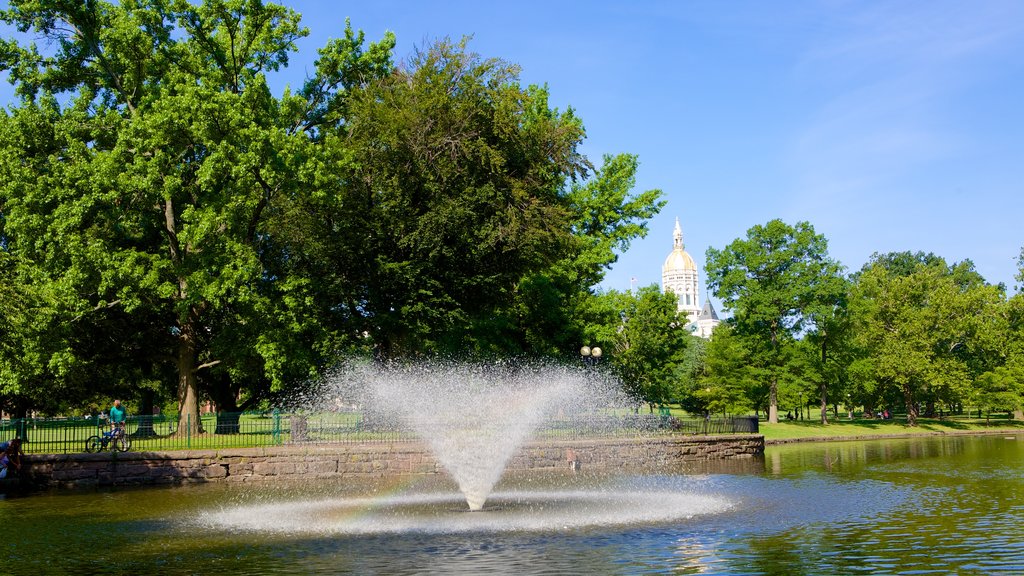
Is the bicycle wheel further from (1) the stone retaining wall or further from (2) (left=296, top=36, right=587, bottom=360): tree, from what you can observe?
(2) (left=296, top=36, right=587, bottom=360): tree

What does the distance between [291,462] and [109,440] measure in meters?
6.09

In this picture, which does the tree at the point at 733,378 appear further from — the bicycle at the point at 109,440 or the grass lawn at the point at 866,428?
the bicycle at the point at 109,440

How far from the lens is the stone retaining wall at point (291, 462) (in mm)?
27047

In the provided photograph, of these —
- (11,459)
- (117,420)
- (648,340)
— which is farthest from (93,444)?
(648,340)

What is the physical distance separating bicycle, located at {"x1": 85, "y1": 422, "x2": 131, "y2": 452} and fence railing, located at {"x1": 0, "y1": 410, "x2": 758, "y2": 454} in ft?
1.36

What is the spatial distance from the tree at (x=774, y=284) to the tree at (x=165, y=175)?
130 feet

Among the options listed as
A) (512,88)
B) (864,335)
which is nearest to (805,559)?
(512,88)

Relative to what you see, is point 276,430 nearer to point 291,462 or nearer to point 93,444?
point 291,462

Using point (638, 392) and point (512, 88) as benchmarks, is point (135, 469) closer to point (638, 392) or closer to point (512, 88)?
point (512, 88)

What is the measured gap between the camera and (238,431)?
29312 mm

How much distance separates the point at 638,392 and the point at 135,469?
3668cm

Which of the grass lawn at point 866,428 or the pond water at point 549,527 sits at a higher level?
the pond water at point 549,527

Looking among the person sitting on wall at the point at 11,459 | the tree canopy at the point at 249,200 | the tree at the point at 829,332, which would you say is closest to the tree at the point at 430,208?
the tree canopy at the point at 249,200

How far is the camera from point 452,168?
36062mm
